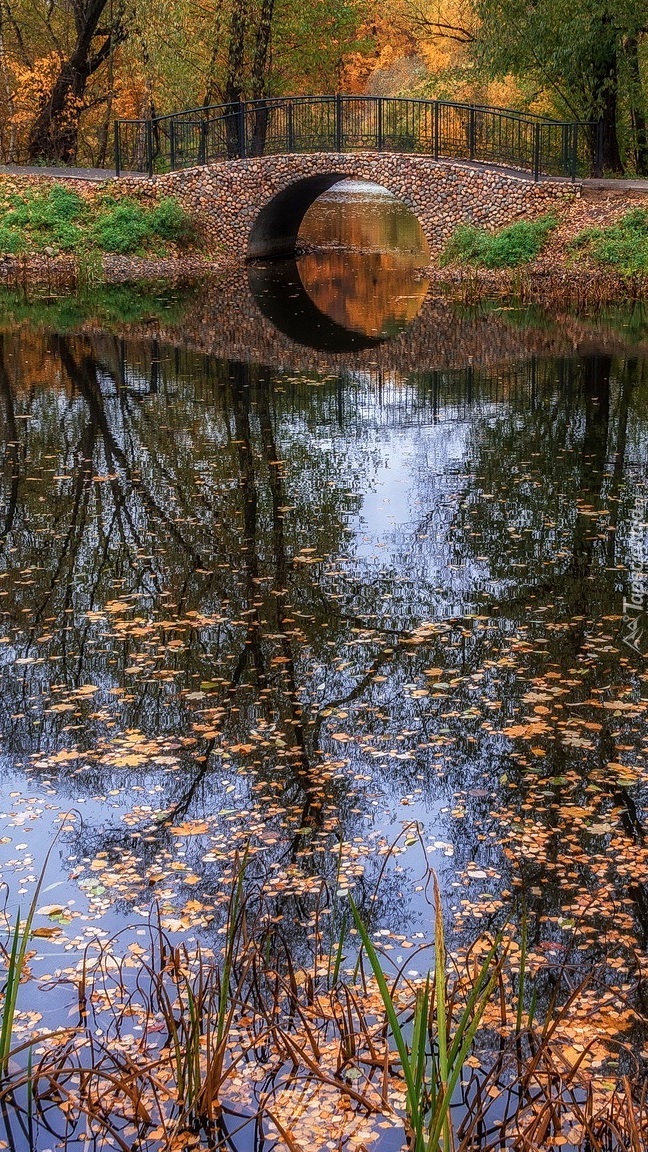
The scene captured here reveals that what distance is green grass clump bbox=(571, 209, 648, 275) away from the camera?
22156 mm

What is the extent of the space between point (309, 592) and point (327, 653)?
3.47ft

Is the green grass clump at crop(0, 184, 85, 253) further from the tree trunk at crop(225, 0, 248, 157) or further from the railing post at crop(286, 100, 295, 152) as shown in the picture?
the railing post at crop(286, 100, 295, 152)

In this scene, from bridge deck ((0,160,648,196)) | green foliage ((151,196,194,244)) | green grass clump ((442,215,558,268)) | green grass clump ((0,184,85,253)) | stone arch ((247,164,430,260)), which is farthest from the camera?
green foliage ((151,196,194,244))

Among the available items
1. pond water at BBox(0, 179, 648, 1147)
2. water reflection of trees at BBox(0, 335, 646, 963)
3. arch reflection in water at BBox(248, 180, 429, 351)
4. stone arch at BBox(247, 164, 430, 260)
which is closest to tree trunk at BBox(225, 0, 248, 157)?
stone arch at BBox(247, 164, 430, 260)

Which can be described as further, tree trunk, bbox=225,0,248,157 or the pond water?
tree trunk, bbox=225,0,248,157

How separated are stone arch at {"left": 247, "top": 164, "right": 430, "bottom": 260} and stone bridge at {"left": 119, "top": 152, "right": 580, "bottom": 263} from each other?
0.03 metres

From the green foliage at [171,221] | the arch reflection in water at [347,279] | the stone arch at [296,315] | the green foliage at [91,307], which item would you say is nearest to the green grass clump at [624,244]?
the arch reflection in water at [347,279]

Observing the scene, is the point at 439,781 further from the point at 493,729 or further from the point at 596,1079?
the point at 596,1079

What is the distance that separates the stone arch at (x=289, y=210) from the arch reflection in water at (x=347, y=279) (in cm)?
50

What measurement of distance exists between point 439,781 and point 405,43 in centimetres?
4688

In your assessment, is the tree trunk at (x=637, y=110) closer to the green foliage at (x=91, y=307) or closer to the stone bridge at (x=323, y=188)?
the stone bridge at (x=323, y=188)

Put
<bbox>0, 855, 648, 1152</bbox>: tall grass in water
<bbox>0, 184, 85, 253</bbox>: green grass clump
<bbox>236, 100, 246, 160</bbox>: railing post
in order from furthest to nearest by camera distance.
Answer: <bbox>236, 100, 246, 160</bbox>: railing post, <bbox>0, 184, 85, 253</bbox>: green grass clump, <bbox>0, 855, 648, 1152</bbox>: tall grass in water

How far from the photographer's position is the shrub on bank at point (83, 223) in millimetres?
26875

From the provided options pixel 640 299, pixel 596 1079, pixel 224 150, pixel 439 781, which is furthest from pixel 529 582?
pixel 224 150
